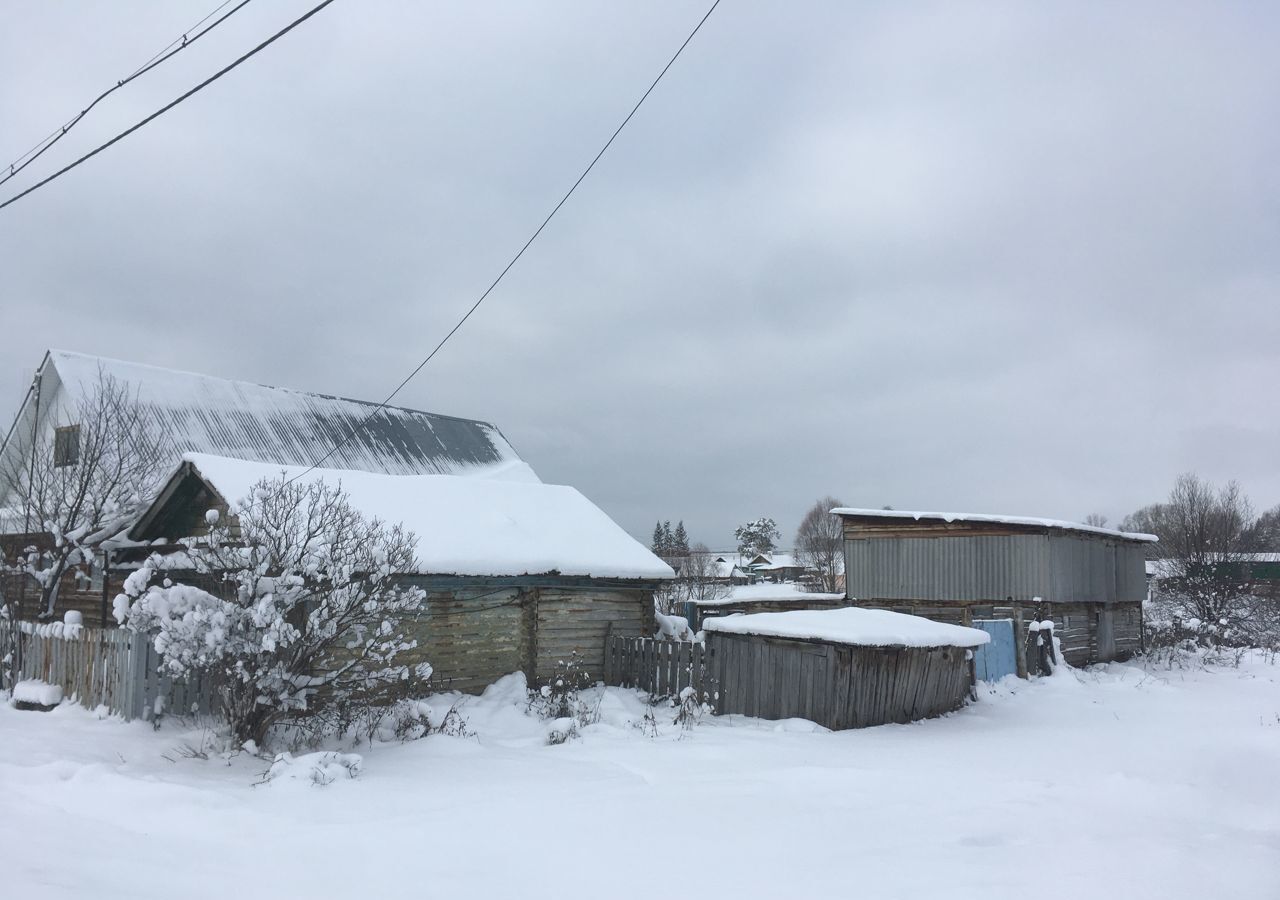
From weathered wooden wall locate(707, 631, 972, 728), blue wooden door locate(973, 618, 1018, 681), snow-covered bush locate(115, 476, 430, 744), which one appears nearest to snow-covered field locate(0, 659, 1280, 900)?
weathered wooden wall locate(707, 631, 972, 728)

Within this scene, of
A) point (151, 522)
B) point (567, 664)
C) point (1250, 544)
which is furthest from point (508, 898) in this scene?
point (1250, 544)

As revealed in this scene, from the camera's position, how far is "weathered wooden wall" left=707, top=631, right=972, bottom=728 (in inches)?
523

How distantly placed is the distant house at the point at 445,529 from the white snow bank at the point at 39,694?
3.55 metres

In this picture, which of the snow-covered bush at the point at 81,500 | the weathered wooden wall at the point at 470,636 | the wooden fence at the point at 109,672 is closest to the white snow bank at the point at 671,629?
the weathered wooden wall at the point at 470,636

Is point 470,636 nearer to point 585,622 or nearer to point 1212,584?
point 585,622

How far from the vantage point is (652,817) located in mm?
8000

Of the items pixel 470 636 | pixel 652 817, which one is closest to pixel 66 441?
pixel 470 636

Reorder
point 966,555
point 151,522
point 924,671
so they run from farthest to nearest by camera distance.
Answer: point 966,555
point 151,522
point 924,671

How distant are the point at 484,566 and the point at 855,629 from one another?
633cm

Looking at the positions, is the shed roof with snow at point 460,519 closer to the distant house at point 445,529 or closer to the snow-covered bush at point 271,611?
the distant house at point 445,529

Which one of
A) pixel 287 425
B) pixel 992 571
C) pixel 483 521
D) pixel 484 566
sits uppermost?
pixel 287 425

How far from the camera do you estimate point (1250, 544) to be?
4450 cm

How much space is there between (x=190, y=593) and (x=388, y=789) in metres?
3.32

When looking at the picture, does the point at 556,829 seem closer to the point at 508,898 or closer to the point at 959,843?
the point at 508,898
